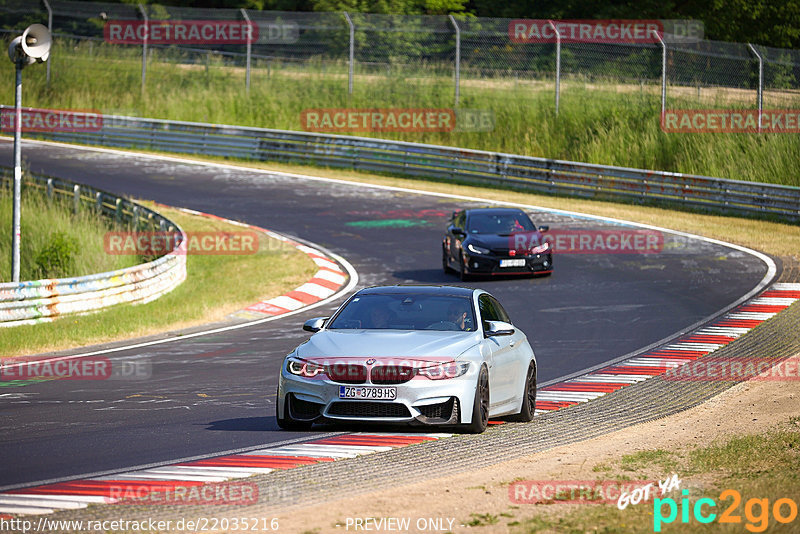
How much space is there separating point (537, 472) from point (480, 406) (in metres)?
1.52

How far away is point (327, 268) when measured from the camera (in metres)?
25.5

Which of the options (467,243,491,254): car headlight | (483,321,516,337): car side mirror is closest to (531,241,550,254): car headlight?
(467,243,491,254): car headlight

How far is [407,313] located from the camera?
11.5 m

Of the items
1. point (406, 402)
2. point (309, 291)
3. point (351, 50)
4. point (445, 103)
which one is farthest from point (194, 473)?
point (445, 103)

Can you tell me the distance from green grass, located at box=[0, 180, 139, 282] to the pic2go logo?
18.5m

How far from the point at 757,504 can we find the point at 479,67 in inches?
1296

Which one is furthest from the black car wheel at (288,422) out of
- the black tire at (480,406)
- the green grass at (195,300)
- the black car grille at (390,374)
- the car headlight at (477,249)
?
the car headlight at (477,249)

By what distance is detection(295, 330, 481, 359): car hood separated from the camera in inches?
413

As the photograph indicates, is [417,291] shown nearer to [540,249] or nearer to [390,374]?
[390,374]

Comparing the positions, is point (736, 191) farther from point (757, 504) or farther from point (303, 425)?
point (757, 504)

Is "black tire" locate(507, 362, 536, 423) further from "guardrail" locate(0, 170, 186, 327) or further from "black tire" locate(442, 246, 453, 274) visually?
"black tire" locate(442, 246, 453, 274)

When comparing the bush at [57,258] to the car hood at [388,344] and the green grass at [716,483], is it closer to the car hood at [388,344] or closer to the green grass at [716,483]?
the car hood at [388,344]

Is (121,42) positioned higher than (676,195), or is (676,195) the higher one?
(121,42)

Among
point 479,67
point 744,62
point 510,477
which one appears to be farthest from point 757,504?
point 479,67
